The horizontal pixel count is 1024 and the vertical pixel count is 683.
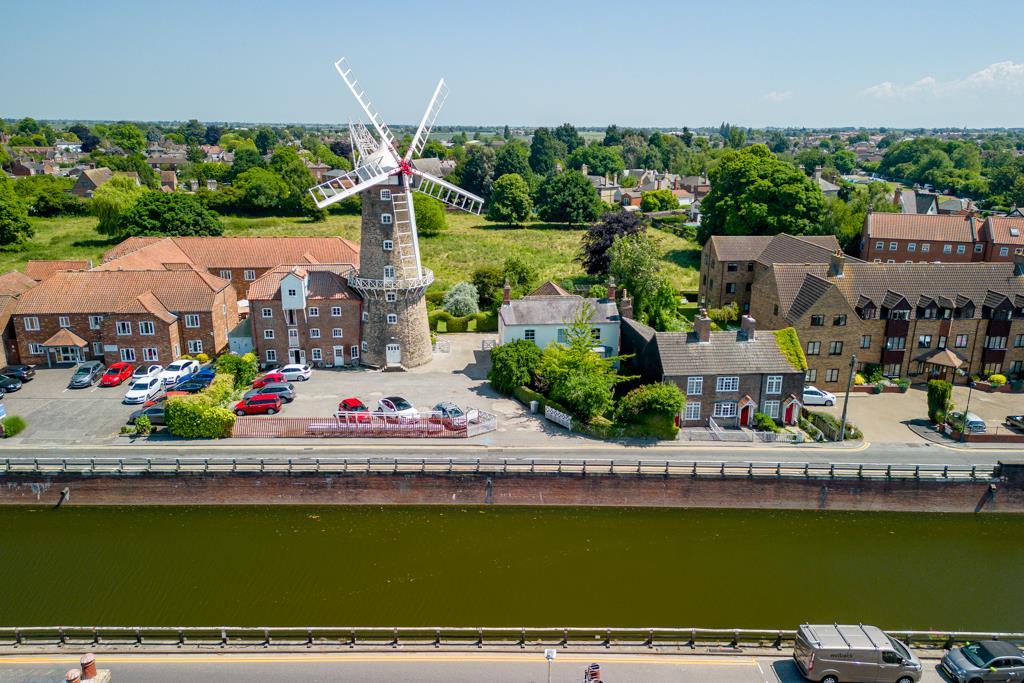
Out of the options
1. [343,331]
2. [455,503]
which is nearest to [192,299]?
[343,331]

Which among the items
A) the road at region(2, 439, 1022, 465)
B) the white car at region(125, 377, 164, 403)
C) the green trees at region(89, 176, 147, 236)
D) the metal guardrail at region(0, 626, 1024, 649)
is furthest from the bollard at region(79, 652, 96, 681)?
the green trees at region(89, 176, 147, 236)

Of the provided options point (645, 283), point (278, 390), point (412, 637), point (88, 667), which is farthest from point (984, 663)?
point (645, 283)

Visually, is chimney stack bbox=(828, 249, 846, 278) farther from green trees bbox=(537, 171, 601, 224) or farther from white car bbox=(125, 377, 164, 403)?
green trees bbox=(537, 171, 601, 224)

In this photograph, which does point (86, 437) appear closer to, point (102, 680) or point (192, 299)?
point (192, 299)

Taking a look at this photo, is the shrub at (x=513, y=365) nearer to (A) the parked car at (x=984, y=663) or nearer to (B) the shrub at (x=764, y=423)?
(B) the shrub at (x=764, y=423)

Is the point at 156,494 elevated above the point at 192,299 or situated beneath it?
situated beneath

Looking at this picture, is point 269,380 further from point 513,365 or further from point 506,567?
point 506,567

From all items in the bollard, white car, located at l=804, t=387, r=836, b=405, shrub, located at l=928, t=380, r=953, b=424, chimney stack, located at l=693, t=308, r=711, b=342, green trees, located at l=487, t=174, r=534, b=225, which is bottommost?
the bollard
